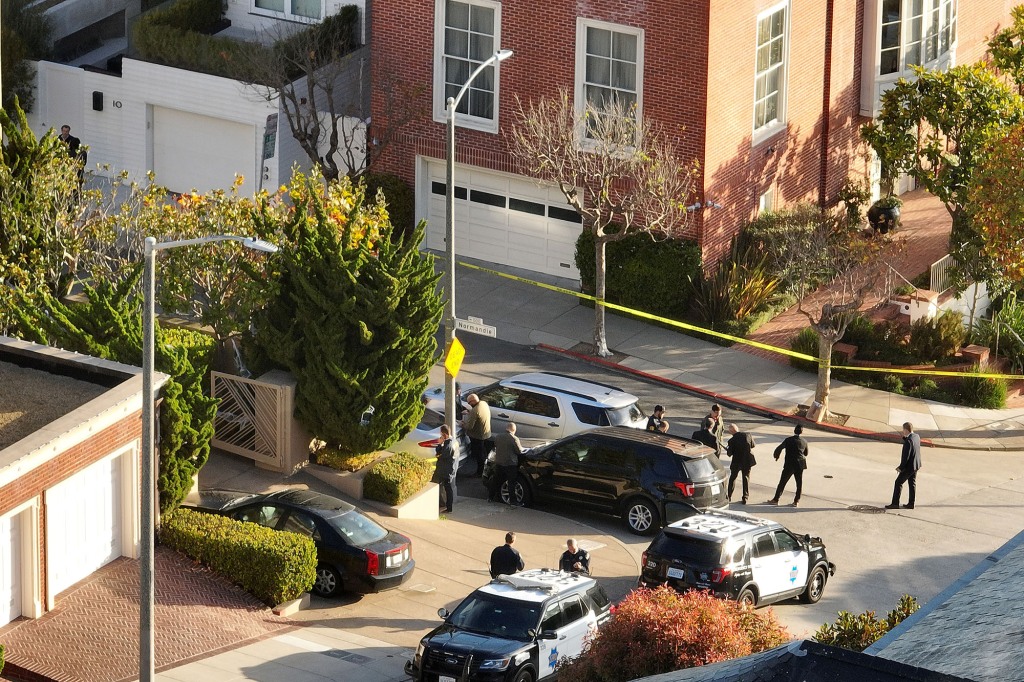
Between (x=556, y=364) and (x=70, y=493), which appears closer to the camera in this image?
(x=70, y=493)

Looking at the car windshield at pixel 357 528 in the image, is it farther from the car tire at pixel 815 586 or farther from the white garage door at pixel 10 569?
the car tire at pixel 815 586

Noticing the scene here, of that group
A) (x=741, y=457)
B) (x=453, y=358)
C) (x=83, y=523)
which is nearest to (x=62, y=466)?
(x=83, y=523)

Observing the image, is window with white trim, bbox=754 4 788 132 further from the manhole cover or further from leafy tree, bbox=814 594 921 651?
leafy tree, bbox=814 594 921 651

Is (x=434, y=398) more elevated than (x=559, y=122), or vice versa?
(x=559, y=122)

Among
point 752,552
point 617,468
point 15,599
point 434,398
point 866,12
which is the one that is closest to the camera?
point 15,599

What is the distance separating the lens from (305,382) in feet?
A: 84.3

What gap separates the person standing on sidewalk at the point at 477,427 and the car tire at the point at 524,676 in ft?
28.3

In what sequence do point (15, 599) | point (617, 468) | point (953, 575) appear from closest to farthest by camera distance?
point (15, 599) < point (953, 575) < point (617, 468)

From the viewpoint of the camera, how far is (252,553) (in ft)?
70.2

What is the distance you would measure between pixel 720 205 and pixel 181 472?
52.0 ft

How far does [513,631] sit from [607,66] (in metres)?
18.3

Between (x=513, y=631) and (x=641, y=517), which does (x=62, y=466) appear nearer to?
(x=513, y=631)

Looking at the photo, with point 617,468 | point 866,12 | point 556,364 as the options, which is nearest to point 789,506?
point 617,468

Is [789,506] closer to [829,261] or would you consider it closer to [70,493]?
[829,261]
